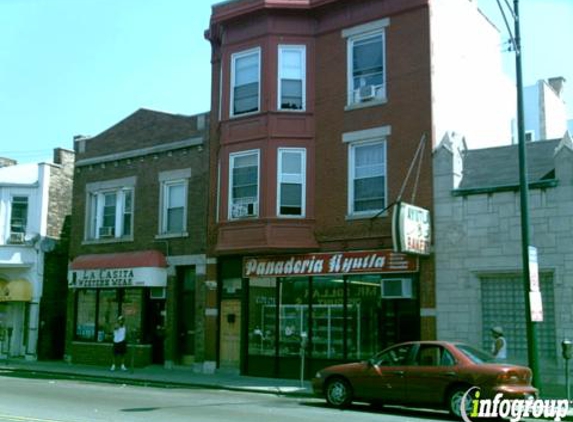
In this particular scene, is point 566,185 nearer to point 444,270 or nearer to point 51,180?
point 444,270

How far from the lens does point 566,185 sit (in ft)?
57.5

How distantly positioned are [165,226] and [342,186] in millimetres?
7273

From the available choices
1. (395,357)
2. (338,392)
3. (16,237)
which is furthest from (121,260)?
(395,357)

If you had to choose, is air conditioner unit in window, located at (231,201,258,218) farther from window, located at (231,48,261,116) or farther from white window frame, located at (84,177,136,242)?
white window frame, located at (84,177,136,242)

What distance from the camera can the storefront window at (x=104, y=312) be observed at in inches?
1009

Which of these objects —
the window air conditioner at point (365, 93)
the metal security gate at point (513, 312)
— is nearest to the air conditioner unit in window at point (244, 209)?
the window air conditioner at point (365, 93)

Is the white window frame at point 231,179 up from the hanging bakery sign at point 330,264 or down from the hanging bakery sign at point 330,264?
up

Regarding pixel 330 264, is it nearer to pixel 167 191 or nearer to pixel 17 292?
pixel 167 191

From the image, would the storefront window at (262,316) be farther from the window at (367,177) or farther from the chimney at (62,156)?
the chimney at (62,156)

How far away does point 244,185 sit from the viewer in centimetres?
2248

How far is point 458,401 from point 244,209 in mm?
10477

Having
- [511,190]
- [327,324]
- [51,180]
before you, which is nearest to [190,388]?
[327,324]

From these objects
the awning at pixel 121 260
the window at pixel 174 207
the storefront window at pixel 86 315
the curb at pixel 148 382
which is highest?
the window at pixel 174 207

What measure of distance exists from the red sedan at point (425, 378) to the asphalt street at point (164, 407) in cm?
35
